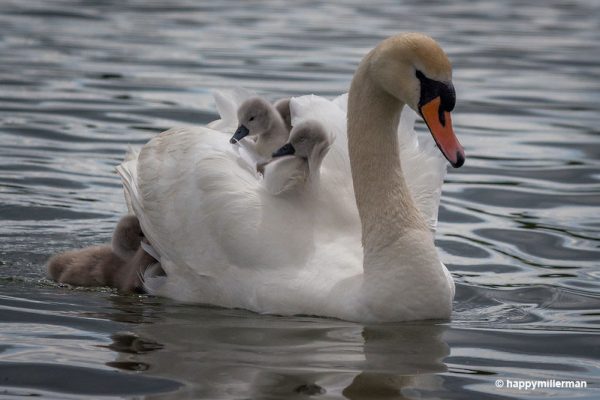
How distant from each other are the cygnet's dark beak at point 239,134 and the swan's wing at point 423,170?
903 mm

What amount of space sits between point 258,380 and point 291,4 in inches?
762

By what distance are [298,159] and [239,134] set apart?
0.79m

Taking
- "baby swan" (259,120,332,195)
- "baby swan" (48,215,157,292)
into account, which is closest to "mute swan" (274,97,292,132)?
"baby swan" (48,215,157,292)

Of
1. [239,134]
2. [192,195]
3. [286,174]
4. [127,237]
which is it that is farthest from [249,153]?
[127,237]

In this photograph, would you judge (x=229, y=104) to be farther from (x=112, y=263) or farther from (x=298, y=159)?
(x=298, y=159)

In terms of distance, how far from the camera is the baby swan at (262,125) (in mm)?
8180

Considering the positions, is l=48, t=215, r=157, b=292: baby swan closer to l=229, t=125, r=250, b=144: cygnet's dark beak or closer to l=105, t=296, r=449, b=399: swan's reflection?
l=105, t=296, r=449, b=399: swan's reflection

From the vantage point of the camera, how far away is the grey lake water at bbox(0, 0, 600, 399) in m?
6.13

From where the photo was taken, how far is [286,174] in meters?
7.38

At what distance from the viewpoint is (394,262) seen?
7.01 metres

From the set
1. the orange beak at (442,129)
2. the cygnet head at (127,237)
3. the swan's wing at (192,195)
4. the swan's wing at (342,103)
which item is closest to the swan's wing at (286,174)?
the swan's wing at (192,195)

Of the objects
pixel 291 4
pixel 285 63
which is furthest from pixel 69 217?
pixel 291 4

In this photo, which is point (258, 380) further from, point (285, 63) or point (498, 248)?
point (285, 63)

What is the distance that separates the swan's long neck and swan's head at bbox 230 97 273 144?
0.94 meters
